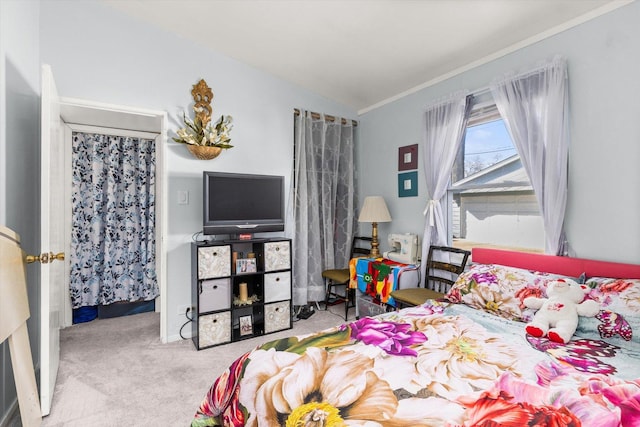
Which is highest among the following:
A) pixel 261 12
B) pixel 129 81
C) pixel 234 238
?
pixel 261 12

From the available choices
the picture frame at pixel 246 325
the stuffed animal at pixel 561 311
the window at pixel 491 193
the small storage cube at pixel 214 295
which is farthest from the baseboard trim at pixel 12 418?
the window at pixel 491 193

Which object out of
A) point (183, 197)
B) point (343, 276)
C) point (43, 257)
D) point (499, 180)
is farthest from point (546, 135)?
point (43, 257)

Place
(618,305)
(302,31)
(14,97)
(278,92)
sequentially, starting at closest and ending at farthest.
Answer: (618,305), (14,97), (302,31), (278,92)

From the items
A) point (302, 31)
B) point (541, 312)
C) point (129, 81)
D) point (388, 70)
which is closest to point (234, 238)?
point (129, 81)

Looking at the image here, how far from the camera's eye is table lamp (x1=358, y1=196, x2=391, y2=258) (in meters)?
3.55

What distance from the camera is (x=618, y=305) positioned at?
1.66 meters

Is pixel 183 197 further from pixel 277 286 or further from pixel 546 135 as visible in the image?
pixel 546 135

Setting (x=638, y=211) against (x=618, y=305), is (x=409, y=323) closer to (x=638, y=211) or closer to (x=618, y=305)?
(x=618, y=305)

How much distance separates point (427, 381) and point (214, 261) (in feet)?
7.18

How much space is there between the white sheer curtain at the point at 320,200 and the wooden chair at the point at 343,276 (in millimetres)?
88

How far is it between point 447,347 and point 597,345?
0.78m

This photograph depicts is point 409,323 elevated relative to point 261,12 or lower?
lower

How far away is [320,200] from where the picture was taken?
3941mm

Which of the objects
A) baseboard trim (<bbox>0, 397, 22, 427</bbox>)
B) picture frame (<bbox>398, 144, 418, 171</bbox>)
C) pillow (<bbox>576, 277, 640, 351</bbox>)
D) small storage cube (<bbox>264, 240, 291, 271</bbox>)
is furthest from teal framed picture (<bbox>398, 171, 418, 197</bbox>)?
baseboard trim (<bbox>0, 397, 22, 427</bbox>)
